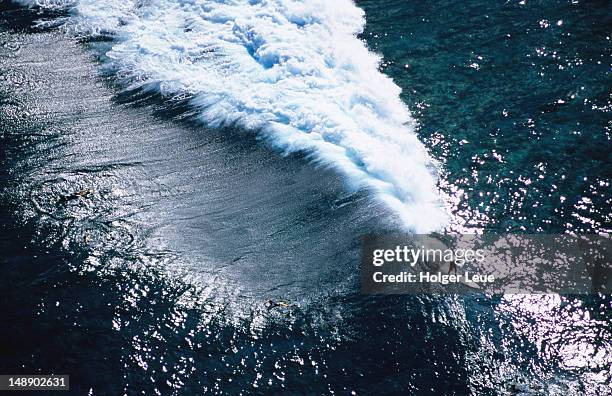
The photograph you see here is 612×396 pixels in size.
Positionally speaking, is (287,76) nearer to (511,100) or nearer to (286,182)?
(286,182)

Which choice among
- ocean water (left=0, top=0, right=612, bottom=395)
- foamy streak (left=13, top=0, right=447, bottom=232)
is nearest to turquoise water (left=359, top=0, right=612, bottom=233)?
ocean water (left=0, top=0, right=612, bottom=395)

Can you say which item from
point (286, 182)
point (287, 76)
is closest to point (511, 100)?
point (287, 76)

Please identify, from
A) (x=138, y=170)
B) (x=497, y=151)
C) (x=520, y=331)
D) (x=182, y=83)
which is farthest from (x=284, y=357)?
(x=182, y=83)

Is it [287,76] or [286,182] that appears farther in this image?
[287,76]

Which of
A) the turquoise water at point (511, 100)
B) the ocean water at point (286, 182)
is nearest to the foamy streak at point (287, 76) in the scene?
the ocean water at point (286, 182)

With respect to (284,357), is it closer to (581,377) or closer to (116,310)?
(116,310)

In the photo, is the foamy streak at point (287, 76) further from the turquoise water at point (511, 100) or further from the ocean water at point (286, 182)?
the turquoise water at point (511, 100)
